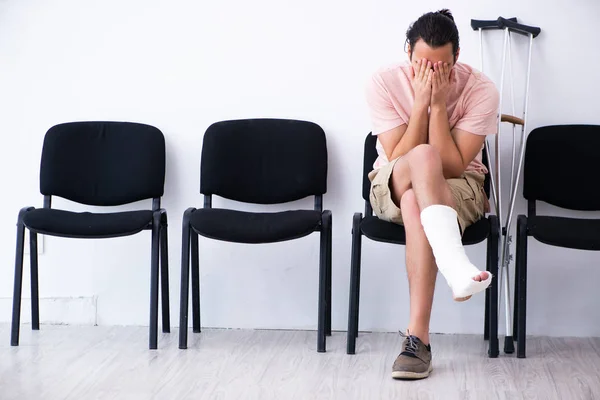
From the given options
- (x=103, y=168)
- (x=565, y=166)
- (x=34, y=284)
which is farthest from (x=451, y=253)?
(x=34, y=284)

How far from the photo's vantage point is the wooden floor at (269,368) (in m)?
2.42

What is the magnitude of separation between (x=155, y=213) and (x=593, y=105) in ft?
5.86

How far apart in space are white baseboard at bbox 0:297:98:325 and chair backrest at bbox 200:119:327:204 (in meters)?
0.74

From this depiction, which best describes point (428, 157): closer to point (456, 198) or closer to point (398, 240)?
point (456, 198)

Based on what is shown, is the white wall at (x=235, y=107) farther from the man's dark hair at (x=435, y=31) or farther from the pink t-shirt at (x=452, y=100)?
the man's dark hair at (x=435, y=31)

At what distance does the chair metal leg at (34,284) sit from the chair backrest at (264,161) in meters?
0.72

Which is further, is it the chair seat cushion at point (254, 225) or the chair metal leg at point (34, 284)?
the chair metal leg at point (34, 284)

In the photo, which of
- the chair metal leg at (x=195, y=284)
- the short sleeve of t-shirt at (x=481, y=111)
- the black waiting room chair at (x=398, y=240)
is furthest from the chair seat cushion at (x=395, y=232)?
the chair metal leg at (x=195, y=284)

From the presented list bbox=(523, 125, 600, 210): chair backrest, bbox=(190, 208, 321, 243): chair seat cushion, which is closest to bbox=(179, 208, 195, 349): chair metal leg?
bbox=(190, 208, 321, 243): chair seat cushion

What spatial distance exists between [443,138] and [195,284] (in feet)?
3.95

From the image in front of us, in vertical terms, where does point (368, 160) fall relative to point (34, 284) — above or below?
above

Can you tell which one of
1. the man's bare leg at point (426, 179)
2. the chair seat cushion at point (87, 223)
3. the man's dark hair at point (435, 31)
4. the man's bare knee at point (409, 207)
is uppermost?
the man's dark hair at point (435, 31)

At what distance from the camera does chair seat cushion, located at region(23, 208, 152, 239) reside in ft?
9.66

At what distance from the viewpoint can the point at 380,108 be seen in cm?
291
